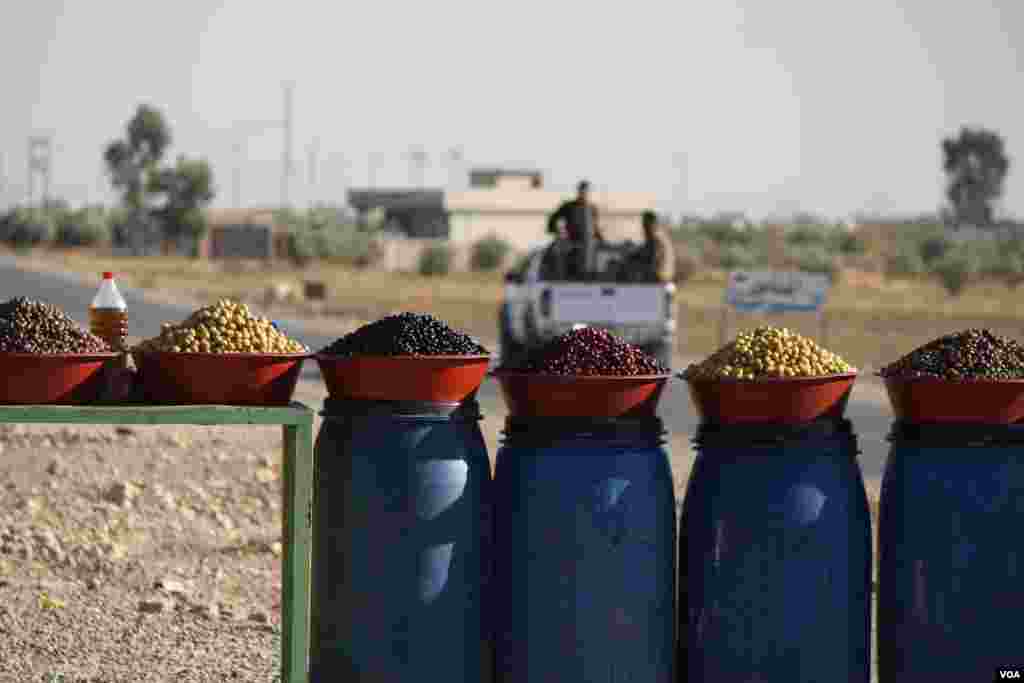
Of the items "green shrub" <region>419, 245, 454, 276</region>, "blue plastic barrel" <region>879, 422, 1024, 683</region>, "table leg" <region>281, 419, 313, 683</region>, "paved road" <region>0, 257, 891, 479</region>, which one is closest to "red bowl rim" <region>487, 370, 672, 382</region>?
"table leg" <region>281, 419, 313, 683</region>

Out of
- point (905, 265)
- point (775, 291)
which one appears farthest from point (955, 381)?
point (905, 265)

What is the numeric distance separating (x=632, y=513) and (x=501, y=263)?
9280 cm

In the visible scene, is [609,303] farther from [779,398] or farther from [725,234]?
[725,234]

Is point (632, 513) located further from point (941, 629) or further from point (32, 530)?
point (32, 530)

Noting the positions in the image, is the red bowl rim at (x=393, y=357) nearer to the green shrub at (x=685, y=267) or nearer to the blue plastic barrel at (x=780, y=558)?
the blue plastic barrel at (x=780, y=558)

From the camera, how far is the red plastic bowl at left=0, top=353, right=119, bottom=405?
21.6 ft

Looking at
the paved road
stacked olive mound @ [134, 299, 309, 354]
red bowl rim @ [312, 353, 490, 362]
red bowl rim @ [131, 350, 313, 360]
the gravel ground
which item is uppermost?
stacked olive mound @ [134, 299, 309, 354]

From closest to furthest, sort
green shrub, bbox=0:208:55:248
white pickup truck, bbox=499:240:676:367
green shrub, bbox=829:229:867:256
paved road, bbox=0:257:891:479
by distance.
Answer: paved road, bbox=0:257:891:479 → white pickup truck, bbox=499:240:676:367 → green shrub, bbox=829:229:867:256 → green shrub, bbox=0:208:55:248

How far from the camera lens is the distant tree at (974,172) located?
145 metres

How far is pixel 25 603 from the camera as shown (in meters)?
9.41

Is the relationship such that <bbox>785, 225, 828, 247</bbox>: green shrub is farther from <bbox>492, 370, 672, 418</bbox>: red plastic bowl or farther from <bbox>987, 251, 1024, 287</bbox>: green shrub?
<bbox>492, 370, 672, 418</bbox>: red plastic bowl

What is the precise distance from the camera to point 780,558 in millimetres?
6484

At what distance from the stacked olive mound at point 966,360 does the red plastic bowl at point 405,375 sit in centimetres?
138

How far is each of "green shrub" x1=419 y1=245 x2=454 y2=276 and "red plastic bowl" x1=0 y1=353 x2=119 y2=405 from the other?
82.3m
